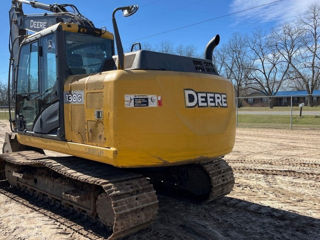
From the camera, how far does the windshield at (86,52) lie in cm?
481

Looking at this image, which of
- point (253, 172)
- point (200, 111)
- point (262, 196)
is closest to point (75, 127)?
point (200, 111)

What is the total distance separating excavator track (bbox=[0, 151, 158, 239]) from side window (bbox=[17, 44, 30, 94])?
131 cm

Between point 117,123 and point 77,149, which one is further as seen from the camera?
point 77,149

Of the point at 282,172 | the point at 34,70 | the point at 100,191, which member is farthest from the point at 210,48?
the point at 282,172

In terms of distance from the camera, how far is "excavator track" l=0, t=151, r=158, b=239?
3.84 metres

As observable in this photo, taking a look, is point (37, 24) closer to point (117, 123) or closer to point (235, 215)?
point (117, 123)

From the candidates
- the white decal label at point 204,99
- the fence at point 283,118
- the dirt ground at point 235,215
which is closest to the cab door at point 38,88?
the dirt ground at point 235,215

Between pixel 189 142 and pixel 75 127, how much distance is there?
1.56 metres

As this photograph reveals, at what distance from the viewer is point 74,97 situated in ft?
14.7

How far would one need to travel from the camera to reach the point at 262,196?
584 centimetres

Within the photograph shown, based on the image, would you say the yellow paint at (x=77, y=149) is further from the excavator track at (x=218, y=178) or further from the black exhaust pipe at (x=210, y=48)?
the black exhaust pipe at (x=210, y=48)

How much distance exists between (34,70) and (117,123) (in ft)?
8.26

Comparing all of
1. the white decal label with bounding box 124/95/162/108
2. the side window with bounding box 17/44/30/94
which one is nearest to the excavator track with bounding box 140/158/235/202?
the white decal label with bounding box 124/95/162/108

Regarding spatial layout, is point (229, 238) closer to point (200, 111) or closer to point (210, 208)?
point (210, 208)
